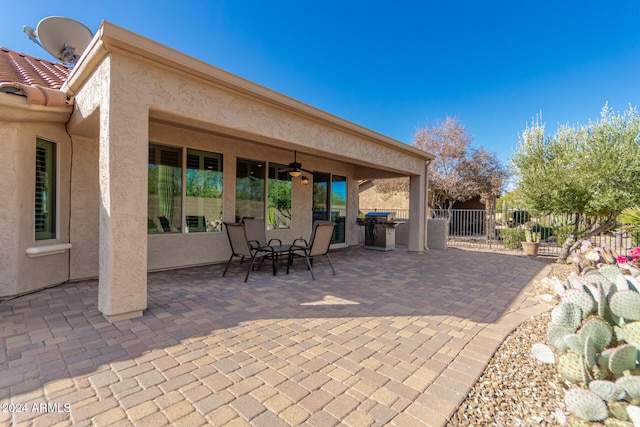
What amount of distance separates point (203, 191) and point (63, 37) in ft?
14.7

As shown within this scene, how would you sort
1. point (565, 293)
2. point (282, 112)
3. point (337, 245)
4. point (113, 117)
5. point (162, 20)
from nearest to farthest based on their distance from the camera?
point (565, 293) < point (113, 117) < point (282, 112) < point (162, 20) < point (337, 245)

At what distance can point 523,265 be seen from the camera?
26.0 ft

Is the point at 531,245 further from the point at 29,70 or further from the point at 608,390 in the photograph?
the point at 29,70

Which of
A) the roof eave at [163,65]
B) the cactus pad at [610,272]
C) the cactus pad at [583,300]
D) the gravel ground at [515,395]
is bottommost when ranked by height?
the gravel ground at [515,395]

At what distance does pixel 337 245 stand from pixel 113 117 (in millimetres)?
7934

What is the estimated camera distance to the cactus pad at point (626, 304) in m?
2.13

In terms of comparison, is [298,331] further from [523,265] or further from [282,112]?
[523,265]

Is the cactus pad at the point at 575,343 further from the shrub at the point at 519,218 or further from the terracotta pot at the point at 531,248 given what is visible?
the shrub at the point at 519,218

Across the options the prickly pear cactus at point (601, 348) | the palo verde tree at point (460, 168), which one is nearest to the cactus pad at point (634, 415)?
the prickly pear cactus at point (601, 348)

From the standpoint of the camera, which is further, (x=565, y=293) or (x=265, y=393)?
(x=565, y=293)

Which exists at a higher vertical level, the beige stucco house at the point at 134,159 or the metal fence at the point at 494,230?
the beige stucco house at the point at 134,159

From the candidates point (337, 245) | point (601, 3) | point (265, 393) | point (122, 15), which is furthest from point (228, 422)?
point (601, 3)

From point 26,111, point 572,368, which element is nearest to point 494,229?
point 572,368

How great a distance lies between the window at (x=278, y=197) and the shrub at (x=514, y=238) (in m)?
9.12
